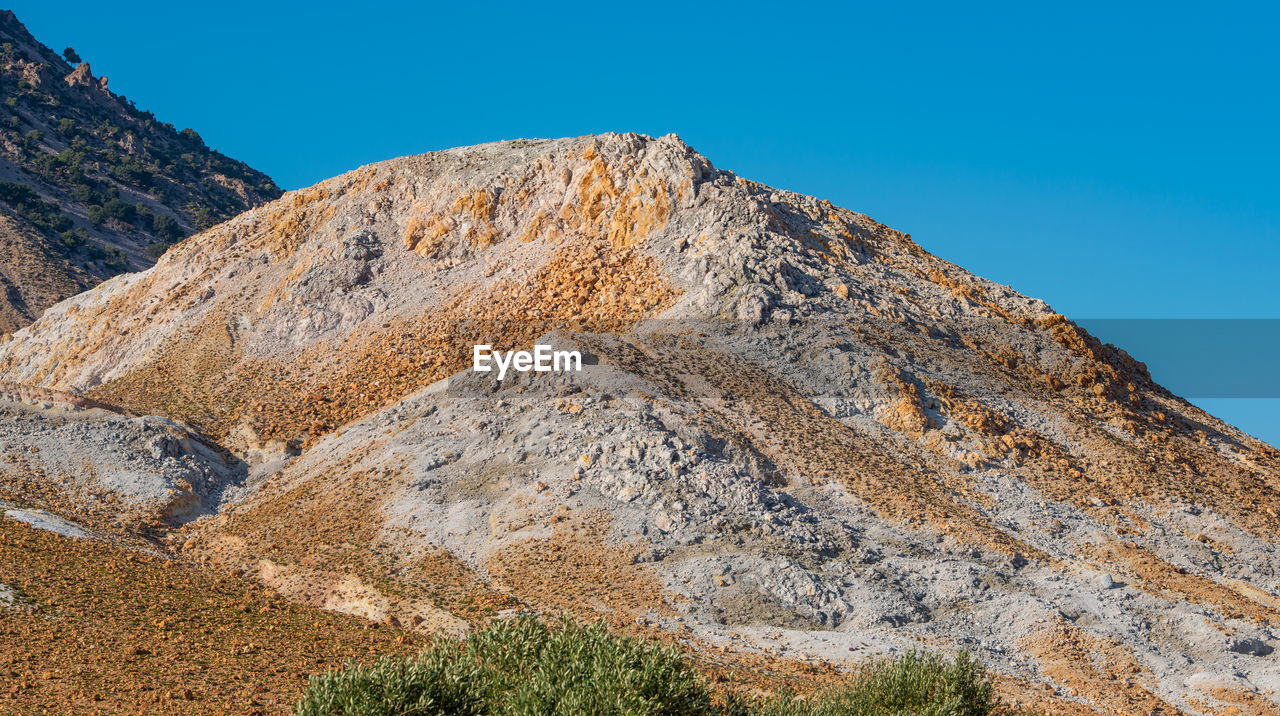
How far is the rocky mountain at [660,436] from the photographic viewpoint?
27250 millimetres

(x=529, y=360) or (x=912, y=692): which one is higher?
(x=529, y=360)

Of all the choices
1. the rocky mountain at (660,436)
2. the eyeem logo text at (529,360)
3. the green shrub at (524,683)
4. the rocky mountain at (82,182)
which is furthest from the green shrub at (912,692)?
the rocky mountain at (82,182)

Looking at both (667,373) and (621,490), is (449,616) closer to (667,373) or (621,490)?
(621,490)

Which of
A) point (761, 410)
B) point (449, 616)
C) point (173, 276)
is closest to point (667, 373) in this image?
point (761, 410)

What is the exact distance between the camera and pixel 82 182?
87688 mm

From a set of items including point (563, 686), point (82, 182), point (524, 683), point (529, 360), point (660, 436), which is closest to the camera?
point (563, 686)

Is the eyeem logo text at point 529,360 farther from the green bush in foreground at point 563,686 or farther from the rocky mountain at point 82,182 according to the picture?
the rocky mountain at point 82,182

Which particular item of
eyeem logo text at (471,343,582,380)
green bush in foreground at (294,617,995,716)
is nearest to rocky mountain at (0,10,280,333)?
eyeem logo text at (471,343,582,380)

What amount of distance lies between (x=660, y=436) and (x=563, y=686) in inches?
652

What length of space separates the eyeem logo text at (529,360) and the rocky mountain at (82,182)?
4048cm

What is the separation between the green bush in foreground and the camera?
51.4 ft

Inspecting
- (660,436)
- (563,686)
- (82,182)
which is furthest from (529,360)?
(82,182)

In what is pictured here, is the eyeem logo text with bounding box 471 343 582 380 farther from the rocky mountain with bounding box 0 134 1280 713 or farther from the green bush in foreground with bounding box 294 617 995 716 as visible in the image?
the green bush in foreground with bounding box 294 617 995 716

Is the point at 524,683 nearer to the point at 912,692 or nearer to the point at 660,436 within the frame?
the point at 912,692
